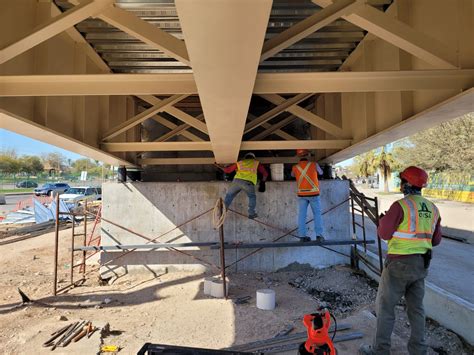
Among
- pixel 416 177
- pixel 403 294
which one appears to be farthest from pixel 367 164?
pixel 403 294

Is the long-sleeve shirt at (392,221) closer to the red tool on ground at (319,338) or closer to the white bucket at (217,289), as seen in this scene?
the red tool on ground at (319,338)

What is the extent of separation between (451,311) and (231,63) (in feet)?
17.2

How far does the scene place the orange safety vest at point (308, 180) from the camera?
6.69 m

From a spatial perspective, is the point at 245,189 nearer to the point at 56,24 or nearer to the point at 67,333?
the point at 67,333

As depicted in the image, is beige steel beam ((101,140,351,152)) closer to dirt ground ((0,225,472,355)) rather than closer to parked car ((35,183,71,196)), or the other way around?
dirt ground ((0,225,472,355))

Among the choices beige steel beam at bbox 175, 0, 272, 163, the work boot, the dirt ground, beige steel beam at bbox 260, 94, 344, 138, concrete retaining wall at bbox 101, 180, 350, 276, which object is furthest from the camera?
concrete retaining wall at bbox 101, 180, 350, 276

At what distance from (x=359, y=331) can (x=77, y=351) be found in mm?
4348

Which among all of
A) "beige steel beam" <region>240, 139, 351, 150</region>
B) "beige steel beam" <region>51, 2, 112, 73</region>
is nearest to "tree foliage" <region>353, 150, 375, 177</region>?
"beige steel beam" <region>240, 139, 351, 150</region>

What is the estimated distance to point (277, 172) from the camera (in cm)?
905

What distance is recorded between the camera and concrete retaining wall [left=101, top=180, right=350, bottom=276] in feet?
28.3

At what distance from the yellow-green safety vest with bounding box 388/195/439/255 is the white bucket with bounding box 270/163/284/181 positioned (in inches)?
223

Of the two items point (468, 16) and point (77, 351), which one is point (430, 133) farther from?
point (77, 351)

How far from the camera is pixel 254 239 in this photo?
28.4 ft

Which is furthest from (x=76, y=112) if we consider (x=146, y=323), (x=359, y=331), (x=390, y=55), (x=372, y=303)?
(x=372, y=303)
